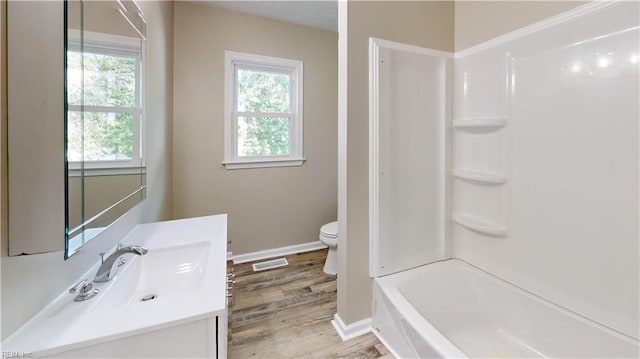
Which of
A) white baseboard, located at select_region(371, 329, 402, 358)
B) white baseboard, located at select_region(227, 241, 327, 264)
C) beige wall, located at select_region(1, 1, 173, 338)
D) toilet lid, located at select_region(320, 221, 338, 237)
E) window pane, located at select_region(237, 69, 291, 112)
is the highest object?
window pane, located at select_region(237, 69, 291, 112)

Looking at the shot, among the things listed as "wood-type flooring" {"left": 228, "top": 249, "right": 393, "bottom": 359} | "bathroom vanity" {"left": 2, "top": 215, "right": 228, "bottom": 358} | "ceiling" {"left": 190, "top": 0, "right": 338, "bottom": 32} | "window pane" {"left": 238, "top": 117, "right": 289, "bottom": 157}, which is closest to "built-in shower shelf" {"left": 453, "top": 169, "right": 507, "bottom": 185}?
"wood-type flooring" {"left": 228, "top": 249, "right": 393, "bottom": 359}

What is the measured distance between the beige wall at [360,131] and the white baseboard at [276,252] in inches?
48.2

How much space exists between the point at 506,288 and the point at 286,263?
1815mm

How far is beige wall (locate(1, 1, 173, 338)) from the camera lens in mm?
623

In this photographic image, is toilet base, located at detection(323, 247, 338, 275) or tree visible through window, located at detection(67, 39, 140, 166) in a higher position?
tree visible through window, located at detection(67, 39, 140, 166)

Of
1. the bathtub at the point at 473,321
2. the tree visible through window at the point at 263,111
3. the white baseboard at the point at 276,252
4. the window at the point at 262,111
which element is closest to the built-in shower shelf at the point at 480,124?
the bathtub at the point at 473,321

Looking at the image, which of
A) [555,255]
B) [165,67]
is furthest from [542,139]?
[165,67]

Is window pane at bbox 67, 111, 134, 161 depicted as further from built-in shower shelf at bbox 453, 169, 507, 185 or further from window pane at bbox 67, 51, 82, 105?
built-in shower shelf at bbox 453, 169, 507, 185

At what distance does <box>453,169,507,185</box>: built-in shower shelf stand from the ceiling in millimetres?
1859

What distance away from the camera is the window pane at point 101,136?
75cm

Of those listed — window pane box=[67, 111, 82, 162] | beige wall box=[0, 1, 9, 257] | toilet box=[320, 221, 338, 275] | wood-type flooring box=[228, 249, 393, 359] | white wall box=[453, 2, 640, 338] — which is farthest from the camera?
toilet box=[320, 221, 338, 275]

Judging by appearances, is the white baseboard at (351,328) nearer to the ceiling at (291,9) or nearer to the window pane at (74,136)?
the window pane at (74,136)

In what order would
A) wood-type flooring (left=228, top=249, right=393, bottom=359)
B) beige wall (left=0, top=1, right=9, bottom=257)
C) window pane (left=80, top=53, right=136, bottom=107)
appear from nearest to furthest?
beige wall (left=0, top=1, right=9, bottom=257) < window pane (left=80, top=53, right=136, bottom=107) < wood-type flooring (left=228, top=249, right=393, bottom=359)

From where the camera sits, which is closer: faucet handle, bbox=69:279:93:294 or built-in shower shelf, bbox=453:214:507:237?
faucet handle, bbox=69:279:93:294
